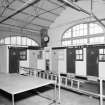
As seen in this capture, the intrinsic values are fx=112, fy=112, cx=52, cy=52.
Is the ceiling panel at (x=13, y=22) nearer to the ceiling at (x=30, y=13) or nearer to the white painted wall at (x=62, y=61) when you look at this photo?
the ceiling at (x=30, y=13)

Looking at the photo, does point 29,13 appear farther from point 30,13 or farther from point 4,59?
point 4,59

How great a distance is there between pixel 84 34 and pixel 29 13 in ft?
15.6

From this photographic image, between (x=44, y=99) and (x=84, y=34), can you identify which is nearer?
(x=44, y=99)

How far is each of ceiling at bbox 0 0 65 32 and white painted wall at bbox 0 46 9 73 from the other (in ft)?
6.29

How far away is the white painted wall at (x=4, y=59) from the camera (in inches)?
264

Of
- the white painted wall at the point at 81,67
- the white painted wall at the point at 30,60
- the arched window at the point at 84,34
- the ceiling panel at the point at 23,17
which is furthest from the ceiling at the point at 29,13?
the white painted wall at the point at 81,67

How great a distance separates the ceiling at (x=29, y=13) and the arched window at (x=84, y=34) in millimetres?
2163

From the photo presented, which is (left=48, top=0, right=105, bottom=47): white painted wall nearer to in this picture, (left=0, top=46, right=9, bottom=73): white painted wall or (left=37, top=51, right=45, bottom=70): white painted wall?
(left=37, top=51, right=45, bottom=70): white painted wall

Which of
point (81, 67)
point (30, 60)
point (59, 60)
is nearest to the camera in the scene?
point (81, 67)

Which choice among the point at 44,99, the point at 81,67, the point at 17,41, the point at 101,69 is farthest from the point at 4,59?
the point at 101,69

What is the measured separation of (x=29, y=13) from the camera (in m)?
8.57

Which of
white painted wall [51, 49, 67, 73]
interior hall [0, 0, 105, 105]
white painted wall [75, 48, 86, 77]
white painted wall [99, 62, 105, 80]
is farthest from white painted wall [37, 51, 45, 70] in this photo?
white painted wall [99, 62, 105, 80]

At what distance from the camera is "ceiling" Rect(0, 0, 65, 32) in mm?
7188

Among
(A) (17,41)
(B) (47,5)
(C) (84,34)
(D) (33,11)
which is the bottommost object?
(A) (17,41)
